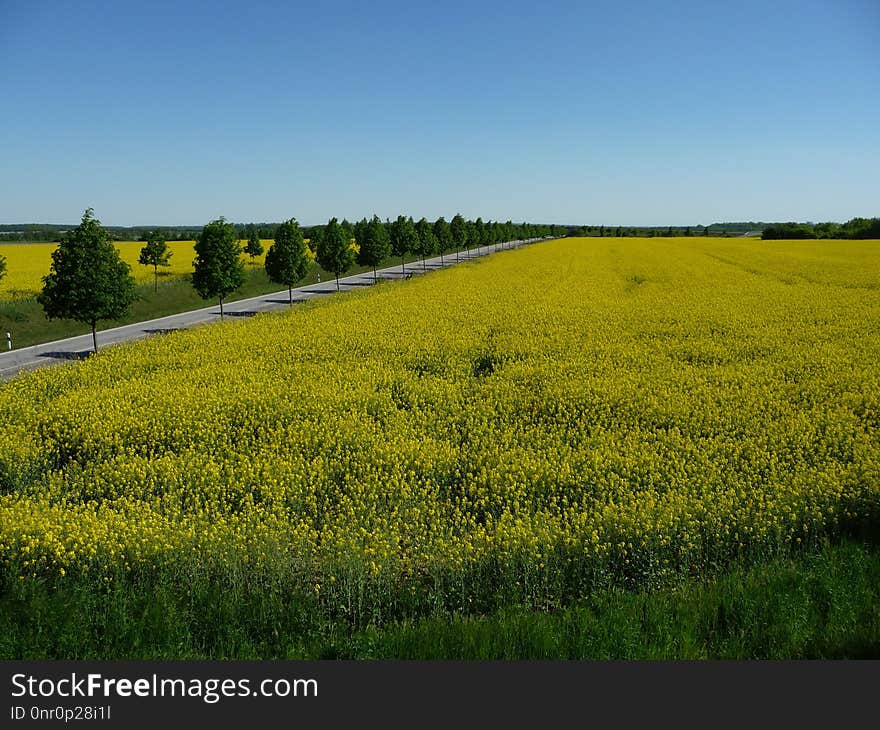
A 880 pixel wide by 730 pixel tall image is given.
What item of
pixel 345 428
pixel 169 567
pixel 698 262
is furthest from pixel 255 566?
pixel 698 262

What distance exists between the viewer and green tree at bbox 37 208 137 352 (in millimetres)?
26422

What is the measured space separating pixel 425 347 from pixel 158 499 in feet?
41.3

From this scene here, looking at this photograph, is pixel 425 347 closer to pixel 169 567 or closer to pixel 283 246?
pixel 169 567

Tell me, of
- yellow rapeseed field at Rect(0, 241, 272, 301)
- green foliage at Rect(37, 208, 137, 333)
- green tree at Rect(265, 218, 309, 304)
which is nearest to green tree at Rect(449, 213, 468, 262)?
yellow rapeseed field at Rect(0, 241, 272, 301)

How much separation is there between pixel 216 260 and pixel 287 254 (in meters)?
9.23

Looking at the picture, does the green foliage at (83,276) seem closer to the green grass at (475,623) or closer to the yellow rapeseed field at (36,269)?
the yellow rapeseed field at (36,269)

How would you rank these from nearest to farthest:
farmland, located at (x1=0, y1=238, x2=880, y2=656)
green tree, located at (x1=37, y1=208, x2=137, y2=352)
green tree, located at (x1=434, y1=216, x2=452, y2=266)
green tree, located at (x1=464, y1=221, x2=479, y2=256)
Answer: farmland, located at (x1=0, y1=238, x2=880, y2=656)
green tree, located at (x1=37, y1=208, x2=137, y2=352)
green tree, located at (x1=434, y1=216, x2=452, y2=266)
green tree, located at (x1=464, y1=221, x2=479, y2=256)

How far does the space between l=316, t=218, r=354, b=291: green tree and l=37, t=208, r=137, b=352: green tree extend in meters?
28.3

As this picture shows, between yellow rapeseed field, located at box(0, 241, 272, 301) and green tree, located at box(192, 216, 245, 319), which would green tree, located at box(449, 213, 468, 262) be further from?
green tree, located at box(192, 216, 245, 319)

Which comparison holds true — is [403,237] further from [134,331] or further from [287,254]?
[134,331]

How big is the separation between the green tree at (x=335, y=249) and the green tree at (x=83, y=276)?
2830 centimetres

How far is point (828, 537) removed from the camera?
30.8ft

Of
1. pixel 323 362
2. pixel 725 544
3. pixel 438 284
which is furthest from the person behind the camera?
pixel 438 284

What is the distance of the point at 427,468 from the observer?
11664 mm
